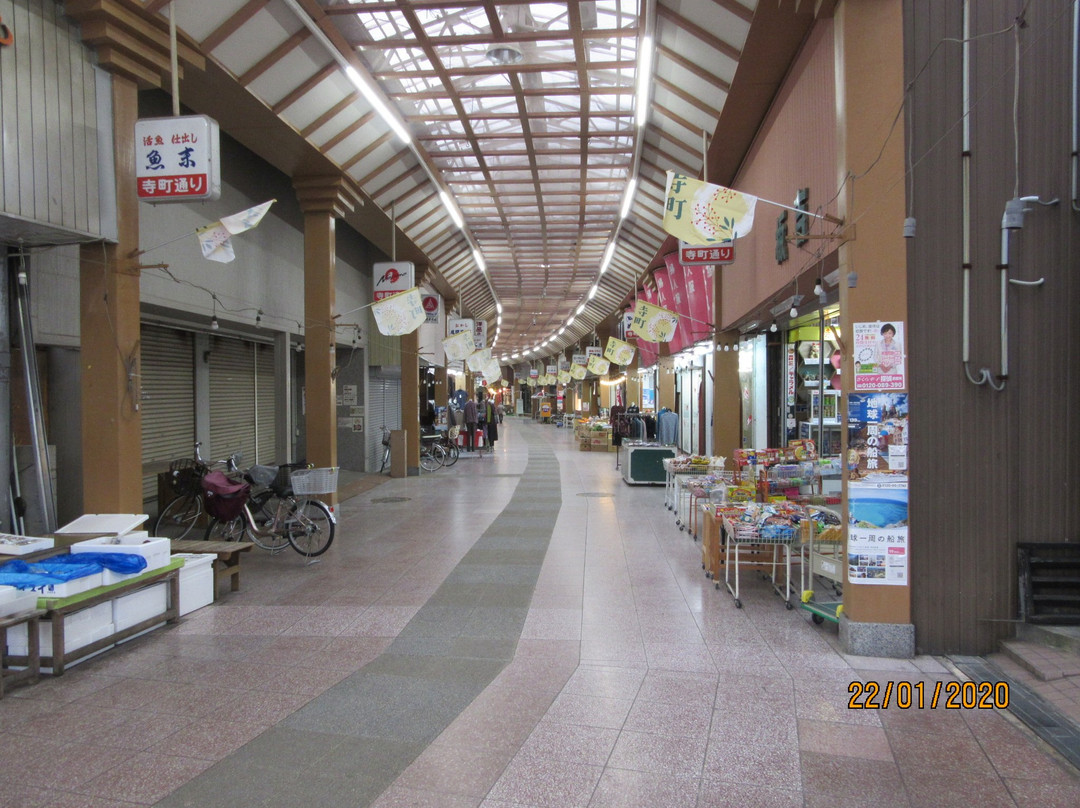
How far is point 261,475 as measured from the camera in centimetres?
767

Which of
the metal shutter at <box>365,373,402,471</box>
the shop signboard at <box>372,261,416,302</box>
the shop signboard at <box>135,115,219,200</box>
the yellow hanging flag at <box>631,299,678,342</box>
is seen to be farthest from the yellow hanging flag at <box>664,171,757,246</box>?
the metal shutter at <box>365,373,402,471</box>

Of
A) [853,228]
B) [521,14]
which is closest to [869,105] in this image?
[853,228]

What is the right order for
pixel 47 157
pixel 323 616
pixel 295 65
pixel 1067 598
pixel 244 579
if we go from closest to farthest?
1. pixel 1067 598
2. pixel 47 157
3. pixel 323 616
4. pixel 244 579
5. pixel 295 65

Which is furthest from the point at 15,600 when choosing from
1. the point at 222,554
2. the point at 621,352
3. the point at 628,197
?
the point at 621,352

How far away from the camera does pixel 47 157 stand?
17.1 ft

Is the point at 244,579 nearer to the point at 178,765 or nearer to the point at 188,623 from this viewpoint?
the point at 188,623

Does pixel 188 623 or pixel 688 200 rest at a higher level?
pixel 688 200

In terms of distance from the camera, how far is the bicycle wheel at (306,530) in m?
7.45

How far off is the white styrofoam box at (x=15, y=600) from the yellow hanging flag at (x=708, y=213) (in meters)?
5.21

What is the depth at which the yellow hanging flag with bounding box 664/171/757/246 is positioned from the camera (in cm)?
541

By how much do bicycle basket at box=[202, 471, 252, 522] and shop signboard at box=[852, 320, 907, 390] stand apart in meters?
6.12

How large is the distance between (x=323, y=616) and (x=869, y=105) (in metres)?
A: 5.71

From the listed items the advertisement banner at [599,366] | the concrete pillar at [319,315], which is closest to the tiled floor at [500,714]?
the concrete pillar at [319,315]

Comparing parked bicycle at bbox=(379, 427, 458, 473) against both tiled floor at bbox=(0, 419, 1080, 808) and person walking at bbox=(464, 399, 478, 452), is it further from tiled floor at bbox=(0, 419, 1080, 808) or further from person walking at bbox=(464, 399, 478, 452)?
tiled floor at bbox=(0, 419, 1080, 808)
